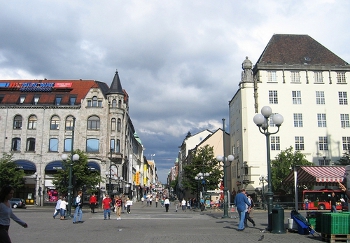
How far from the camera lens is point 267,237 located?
46.4 feet

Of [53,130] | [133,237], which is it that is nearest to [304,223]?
[133,237]

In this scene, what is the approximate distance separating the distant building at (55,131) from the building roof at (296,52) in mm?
24268

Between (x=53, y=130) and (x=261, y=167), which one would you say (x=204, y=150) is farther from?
(x=53, y=130)

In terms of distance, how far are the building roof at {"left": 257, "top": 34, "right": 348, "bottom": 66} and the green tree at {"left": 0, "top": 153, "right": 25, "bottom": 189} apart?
3772cm

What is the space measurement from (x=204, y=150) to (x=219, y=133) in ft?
82.0

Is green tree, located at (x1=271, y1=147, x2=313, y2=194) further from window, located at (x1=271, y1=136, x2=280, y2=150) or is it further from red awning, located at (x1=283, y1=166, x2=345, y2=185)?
red awning, located at (x1=283, y1=166, x2=345, y2=185)

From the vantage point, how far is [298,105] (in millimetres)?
59781

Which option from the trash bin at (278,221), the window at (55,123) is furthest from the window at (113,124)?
the trash bin at (278,221)

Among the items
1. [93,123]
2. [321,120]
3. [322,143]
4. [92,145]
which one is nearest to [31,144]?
[92,145]

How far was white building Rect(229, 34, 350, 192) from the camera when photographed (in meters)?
58.7

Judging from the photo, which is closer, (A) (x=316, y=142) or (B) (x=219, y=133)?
(A) (x=316, y=142)

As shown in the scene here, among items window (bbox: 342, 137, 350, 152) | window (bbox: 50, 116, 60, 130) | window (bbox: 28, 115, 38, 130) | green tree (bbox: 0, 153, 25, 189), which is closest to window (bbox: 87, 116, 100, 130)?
window (bbox: 50, 116, 60, 130)

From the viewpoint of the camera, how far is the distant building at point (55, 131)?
5556cm

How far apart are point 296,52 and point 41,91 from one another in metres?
40.1
